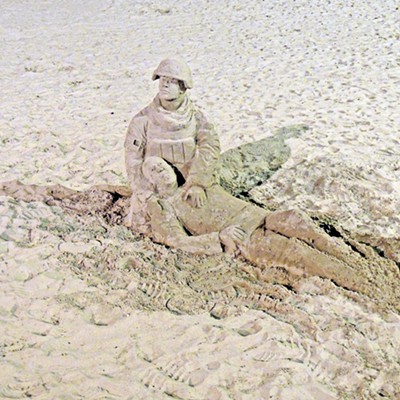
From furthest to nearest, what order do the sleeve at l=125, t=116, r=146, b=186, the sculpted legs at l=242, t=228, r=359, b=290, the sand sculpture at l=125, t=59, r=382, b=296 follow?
the sleeve at l=125, t=116, r=146, b=186
the sand sculpture at l=125, t=59, r=382, b=296
the sculpted legs at l=242, t=228, r=359, b=290

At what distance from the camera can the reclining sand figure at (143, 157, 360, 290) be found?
449 cm

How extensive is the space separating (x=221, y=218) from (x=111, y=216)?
1.19 m

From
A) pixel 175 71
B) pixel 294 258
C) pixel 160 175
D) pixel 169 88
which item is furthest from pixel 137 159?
pixel 294 258

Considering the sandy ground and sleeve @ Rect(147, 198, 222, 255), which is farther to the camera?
sleeve @ Rect(147, 198, 222, 255)

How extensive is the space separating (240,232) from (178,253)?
544mm

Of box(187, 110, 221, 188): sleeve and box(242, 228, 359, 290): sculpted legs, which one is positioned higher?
box(187, 110, 221, 188): sleeve

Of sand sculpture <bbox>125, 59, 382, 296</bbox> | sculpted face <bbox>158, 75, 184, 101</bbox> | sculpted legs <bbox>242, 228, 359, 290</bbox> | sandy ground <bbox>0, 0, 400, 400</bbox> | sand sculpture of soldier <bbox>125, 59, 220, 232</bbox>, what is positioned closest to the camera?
sandy ground <bbox>0, 0, 400, 400</bbox>

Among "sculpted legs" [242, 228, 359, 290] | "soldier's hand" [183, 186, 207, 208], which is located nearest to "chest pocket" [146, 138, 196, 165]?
"soldier's hand" [183, 186, 207, 208]

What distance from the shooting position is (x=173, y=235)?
4859 millimetres

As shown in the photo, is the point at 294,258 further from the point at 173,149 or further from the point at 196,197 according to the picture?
the point at 173,149

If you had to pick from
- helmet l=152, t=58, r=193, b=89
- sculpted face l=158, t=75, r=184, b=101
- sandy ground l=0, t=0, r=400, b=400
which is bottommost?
sandy ground l=0, t=0, r=400, b=400

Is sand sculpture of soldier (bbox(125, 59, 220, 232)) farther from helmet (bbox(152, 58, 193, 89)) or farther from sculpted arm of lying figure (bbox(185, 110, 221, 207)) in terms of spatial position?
helmet (bbox(152, 58, 193, 89))

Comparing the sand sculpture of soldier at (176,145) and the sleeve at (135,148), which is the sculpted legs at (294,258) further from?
the sleeve at (135,148)

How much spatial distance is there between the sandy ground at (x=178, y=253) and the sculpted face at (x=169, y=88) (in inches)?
48.3
